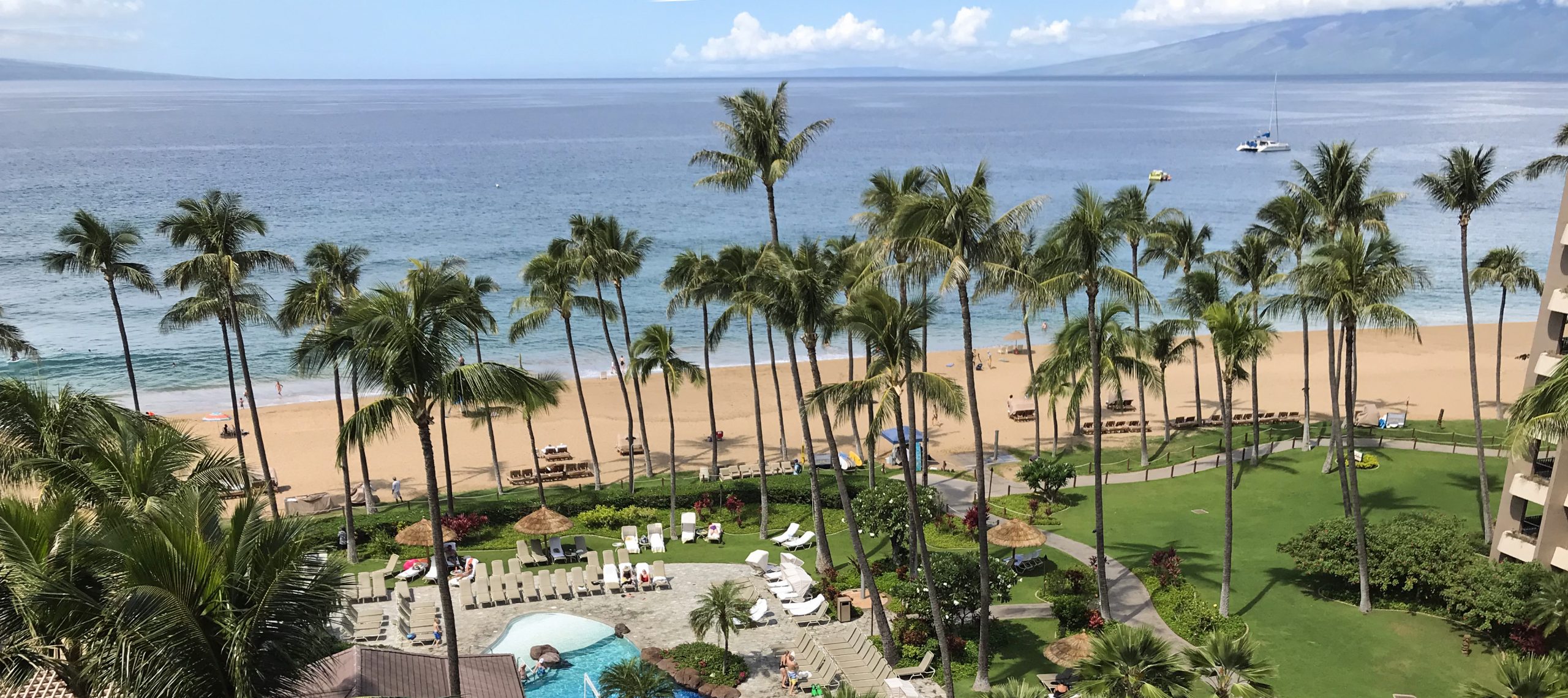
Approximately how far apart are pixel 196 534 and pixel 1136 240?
1167 inches

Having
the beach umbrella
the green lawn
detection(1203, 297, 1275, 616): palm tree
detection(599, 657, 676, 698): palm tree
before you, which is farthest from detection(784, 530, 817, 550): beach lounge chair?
detection(1203, 297, 1275, 616): palm tree

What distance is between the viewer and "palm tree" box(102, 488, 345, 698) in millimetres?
10516

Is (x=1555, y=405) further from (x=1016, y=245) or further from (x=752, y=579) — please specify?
(x=752, y=579)

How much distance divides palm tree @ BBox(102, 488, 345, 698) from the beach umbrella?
806 inches

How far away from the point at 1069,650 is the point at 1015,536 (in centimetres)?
571

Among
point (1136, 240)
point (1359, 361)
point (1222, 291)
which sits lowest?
point (1359, 361)

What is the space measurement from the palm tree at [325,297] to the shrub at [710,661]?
1139 centimetres

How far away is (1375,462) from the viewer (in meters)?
37.4

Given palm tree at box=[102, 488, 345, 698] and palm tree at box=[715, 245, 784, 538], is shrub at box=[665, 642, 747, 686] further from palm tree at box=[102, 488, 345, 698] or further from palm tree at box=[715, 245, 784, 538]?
palm tree at box=[102, 488, 345, 698]

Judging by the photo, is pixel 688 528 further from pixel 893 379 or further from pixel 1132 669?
pixel 1132 669

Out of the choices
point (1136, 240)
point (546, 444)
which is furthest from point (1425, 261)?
point (546, 444)

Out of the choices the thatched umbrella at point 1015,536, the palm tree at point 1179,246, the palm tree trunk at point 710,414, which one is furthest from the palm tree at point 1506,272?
the palm tree trunk at point 710,414

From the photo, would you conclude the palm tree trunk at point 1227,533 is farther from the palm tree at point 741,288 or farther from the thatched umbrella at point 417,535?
the thatched umbrella at point 417,535

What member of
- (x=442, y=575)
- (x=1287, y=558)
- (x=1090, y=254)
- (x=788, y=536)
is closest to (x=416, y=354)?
(x=442, y=575)
